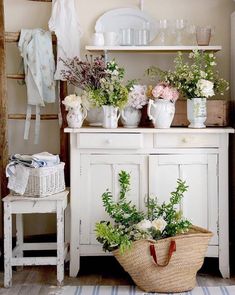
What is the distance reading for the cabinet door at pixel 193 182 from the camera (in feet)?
12.6

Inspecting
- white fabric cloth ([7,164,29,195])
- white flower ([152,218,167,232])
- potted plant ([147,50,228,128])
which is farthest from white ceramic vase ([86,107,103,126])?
white flower ([152,218,167,232])

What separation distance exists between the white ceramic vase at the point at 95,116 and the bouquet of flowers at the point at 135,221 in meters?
0.51

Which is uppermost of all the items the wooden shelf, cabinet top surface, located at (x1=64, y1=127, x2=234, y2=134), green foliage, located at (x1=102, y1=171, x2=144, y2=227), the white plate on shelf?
the white plate on shelf

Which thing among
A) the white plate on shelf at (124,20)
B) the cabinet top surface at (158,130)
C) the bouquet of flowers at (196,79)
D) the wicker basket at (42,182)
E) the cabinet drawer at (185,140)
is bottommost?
the wicker basket at (42,182)

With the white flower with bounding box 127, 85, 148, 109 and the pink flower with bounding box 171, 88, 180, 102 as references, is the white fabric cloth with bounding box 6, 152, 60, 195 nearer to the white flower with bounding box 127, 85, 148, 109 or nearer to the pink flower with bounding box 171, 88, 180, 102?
the white flower with bounding box 127, 85, 148, 109

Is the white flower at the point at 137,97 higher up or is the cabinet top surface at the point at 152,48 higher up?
the cabinet top surface at the point at 152,48

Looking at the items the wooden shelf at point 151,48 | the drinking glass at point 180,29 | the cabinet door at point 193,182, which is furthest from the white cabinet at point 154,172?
the drinking glass at point 180,29

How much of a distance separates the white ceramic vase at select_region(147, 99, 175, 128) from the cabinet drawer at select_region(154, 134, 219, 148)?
0.08 m

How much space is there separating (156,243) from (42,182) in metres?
0.82

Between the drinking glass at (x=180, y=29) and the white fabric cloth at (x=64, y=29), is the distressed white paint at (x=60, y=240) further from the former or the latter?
the drinking glass at (x=180, y=29)

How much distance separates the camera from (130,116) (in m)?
3.96

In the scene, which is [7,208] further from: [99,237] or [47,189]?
[99,237]

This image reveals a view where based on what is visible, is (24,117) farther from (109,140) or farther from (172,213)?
(172,213)

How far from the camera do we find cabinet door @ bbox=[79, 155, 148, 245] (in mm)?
3842
